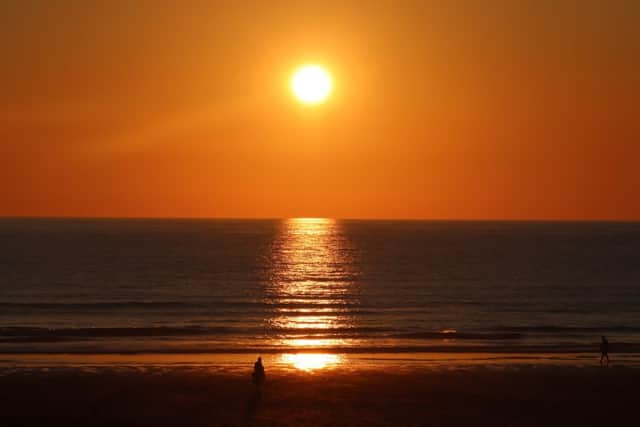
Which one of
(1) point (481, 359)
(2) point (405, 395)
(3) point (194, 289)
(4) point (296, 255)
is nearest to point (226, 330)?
(1) point (481, 359)

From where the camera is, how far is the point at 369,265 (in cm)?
Result: 13075

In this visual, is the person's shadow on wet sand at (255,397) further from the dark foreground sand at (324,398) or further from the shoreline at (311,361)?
the shoreline at (311,361)

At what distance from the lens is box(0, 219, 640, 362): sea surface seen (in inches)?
1966

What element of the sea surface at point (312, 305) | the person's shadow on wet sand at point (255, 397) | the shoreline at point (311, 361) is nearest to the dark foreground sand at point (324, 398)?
the person's shadow on wet sand at point (255, 397)

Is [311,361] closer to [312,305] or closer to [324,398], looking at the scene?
[324,398]

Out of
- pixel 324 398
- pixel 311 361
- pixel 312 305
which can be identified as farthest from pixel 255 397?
pixel 312 305

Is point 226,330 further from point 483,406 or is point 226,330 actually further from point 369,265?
point 369,265

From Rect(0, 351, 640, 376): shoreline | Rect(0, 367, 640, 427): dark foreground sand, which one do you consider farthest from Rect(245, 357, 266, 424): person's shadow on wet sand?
Rect(0, 351, 640, 376): shoreline

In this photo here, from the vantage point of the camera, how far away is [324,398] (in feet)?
105

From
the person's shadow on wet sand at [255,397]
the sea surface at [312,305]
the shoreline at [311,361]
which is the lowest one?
the person's shadow on wet sand at [255,397]

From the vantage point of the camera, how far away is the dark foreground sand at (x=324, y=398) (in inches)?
1153

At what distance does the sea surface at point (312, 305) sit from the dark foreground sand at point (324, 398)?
9762mm

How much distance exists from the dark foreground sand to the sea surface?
976 centimetres

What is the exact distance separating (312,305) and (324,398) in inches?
1680
